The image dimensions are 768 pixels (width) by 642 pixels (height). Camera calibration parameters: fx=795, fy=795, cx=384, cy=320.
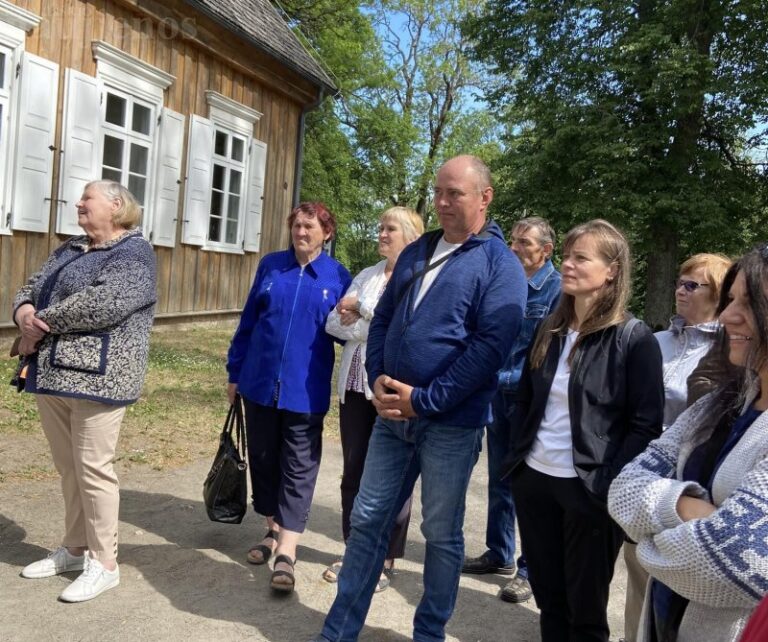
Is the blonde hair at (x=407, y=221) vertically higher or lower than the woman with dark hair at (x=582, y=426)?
higher

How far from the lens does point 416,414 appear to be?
3.07m

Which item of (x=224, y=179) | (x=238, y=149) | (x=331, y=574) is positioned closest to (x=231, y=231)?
(x=224, y=179)

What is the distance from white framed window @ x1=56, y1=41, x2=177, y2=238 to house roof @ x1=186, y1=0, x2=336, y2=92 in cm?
123

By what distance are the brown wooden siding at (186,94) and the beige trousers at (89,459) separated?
6.02 meters

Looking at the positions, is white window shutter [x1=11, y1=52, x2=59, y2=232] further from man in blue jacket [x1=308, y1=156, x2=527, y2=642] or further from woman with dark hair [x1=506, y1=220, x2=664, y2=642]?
woman with dark hair [x1=506, y1=220, x2=664, y2=642]

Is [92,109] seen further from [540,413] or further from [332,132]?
[332,132]

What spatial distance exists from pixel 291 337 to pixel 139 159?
8.19 metres

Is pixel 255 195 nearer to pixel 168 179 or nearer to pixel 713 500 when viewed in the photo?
pixel 168 179

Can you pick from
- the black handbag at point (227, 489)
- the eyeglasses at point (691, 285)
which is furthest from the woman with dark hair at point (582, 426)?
the black handbag at point (227, 489)

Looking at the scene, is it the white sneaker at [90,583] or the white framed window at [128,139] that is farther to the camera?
the white framed window at [128,139]

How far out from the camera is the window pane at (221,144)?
1319cm

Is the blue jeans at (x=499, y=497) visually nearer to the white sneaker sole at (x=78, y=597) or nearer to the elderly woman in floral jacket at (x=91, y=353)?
the elderly woman in floral jacket at (x=91, y=353)

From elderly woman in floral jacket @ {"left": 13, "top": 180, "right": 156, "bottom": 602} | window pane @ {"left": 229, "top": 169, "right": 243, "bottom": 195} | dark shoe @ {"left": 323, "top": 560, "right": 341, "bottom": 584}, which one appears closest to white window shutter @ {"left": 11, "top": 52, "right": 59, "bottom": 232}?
window pane @ {"left": 229, "top": 169, "right": 243, "bottom": 195}

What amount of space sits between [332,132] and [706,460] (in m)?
22.8
